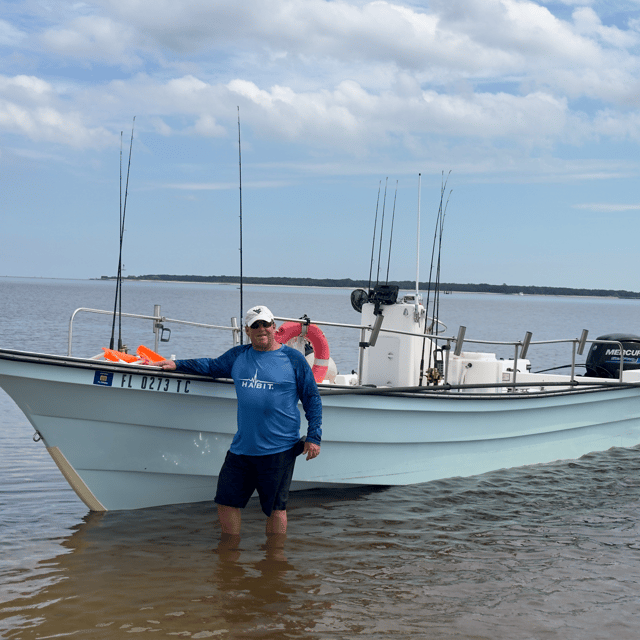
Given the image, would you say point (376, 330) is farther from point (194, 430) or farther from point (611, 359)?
point (611, 359)

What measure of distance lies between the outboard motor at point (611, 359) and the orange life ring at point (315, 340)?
565cm

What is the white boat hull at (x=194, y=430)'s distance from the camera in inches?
239

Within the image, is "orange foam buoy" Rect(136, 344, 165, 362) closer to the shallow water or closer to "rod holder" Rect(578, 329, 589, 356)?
the shallow water

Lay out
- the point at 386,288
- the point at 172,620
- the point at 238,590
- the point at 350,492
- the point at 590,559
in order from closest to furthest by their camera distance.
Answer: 1. the point at 172,620
2. the point at 238,590
3. the point at 590,559
4. the point at 350,492
5. the point at 386,288

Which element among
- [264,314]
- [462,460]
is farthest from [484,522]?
[264,314]

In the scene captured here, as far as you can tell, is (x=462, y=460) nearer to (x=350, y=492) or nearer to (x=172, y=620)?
(x=350, y=492)

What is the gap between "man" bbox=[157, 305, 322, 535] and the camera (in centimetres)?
545

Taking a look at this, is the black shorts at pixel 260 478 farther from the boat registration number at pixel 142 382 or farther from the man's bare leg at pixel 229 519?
the boat registration number at pixel 142 382

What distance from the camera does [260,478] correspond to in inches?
219

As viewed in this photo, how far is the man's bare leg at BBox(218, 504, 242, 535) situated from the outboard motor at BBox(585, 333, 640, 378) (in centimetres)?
718

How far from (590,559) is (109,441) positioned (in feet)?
13.8

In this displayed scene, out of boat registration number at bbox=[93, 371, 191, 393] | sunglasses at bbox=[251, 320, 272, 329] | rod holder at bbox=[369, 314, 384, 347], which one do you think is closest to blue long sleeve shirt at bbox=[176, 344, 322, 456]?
sunglasses at bbox=[251, 320, 272, 329]

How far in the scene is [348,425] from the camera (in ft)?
23.9

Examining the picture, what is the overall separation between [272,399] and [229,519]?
1.25 meters
